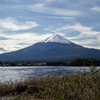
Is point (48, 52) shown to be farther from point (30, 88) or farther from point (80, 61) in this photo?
point (30, 88)

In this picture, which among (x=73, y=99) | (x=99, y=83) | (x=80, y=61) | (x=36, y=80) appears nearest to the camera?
(x=73, y=99)

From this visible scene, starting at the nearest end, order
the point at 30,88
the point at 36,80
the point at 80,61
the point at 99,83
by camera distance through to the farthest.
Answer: the point at 99,83, the point at 30,88, the point at 36,80, the point at 80,61

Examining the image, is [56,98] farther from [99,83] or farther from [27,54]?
[27,54]

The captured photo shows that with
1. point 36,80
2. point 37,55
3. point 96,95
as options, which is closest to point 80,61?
point 36,80

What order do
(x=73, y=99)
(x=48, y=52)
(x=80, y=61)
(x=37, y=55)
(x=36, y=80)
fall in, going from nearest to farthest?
(x=73, y=99)
(x=36, y=80)
(x=80, y=61)
(x=37, y=55)
(x=48, y=52)

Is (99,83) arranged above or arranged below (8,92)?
above

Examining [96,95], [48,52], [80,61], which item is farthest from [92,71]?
[48,52]

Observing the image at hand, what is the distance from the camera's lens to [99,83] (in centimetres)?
684

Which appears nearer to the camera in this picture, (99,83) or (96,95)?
(96,95)

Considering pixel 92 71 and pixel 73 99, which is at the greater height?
pixel 92 71

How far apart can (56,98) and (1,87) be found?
11.7 feet

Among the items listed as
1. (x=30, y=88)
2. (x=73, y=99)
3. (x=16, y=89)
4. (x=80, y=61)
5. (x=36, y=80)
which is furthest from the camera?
(x=80, y=61)

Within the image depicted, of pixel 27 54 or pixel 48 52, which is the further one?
pixel 48 52

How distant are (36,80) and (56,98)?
13.2 feet
